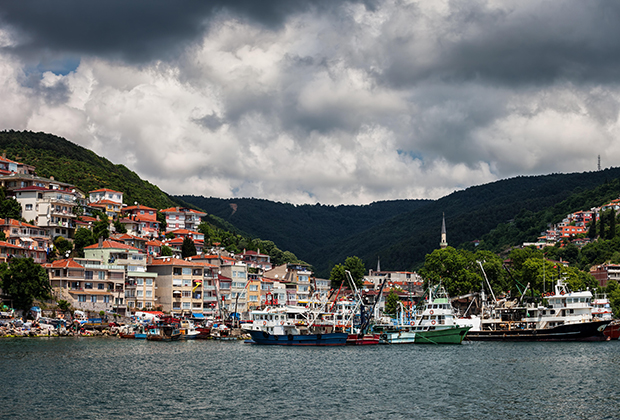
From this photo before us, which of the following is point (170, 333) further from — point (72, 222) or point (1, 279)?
point (72, 222)

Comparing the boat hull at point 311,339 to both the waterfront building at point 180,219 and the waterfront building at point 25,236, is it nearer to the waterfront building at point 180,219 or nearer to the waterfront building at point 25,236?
the waterfront building at point 25,236

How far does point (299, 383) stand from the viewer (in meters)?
52.4

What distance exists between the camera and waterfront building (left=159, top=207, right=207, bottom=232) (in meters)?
159

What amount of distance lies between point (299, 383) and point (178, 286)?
7056 cm

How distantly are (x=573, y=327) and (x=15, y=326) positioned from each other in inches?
3091

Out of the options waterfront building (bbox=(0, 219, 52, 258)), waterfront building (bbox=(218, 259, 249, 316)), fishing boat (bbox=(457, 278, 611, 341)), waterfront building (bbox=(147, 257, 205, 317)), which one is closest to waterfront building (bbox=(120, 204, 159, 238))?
waterfront building (bbox=(218, 259, 249, 316))

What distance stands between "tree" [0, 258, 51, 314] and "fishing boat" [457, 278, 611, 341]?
2465 inches

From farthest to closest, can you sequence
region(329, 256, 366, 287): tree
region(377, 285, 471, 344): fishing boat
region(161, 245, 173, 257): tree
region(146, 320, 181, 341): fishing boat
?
1. region(329, 256, 366, 287): tree
2. region(161, 245, 173, 257): tree
3. region(146, 320, 181, 341): fishing boat
4. region(377, 285, 471, 344): fishing boat

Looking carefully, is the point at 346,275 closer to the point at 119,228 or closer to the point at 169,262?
the point at 169,262

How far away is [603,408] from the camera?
137ft

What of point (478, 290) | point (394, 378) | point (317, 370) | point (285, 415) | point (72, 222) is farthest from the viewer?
point (478, 290)

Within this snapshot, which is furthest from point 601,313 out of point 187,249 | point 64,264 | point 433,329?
point 64,264

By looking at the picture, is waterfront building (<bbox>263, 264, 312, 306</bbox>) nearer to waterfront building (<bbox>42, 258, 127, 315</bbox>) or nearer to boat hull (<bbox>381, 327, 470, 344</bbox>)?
waterfront building (<bbox>42, 258, 127, 315</bbox>)

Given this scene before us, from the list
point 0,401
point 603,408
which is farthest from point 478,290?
point 0,401
